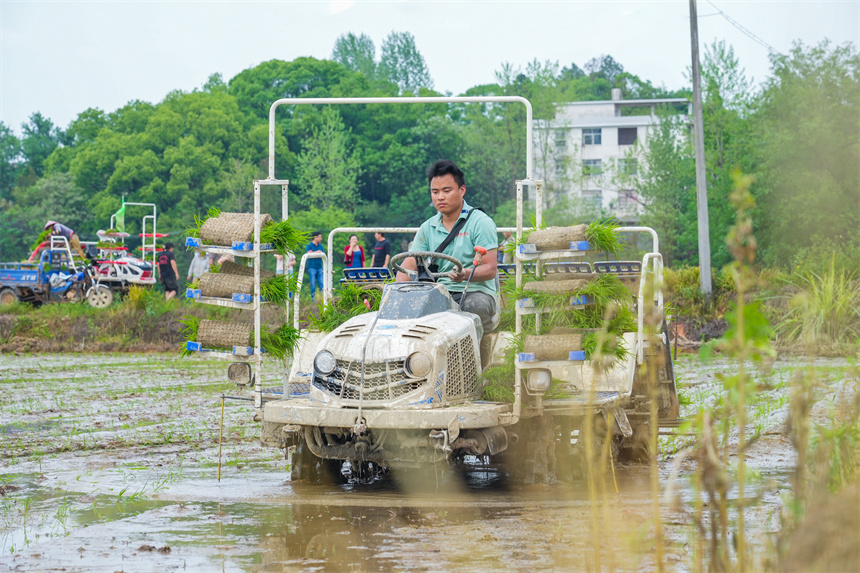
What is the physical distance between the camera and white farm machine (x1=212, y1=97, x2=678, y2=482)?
7098mm

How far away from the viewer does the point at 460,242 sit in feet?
27.7

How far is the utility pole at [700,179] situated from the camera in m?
26.2

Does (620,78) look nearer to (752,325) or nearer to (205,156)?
(205,156)

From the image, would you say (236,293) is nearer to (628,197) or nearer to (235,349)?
(235,349)

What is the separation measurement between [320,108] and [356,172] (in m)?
13.0

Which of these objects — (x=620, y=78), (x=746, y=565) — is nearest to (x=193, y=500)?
(x=746, y=565)

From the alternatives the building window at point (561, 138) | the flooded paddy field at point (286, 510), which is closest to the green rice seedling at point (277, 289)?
the flooded paddy field at point (286, 510)

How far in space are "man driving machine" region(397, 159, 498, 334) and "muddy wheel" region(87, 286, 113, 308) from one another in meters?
24.8

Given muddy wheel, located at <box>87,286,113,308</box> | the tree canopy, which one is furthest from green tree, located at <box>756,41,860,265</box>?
muddy wheel, located at <box>87,286,113,308</box>

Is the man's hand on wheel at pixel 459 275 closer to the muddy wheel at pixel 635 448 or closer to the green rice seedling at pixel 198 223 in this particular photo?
the green rice seedling at pixel 198 223

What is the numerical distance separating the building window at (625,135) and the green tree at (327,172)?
96.5 ft

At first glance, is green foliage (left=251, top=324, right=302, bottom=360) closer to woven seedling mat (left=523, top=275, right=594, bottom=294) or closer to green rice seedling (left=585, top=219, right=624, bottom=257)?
woven seedling mat (left=523, top=275, right=594, bottom=294)

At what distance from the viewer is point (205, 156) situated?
70.5 metres

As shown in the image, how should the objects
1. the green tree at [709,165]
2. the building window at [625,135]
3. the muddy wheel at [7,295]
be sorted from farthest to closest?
the building window at [625,135]
the green tree at [709,165]
the muddy wheel at [7,295]
